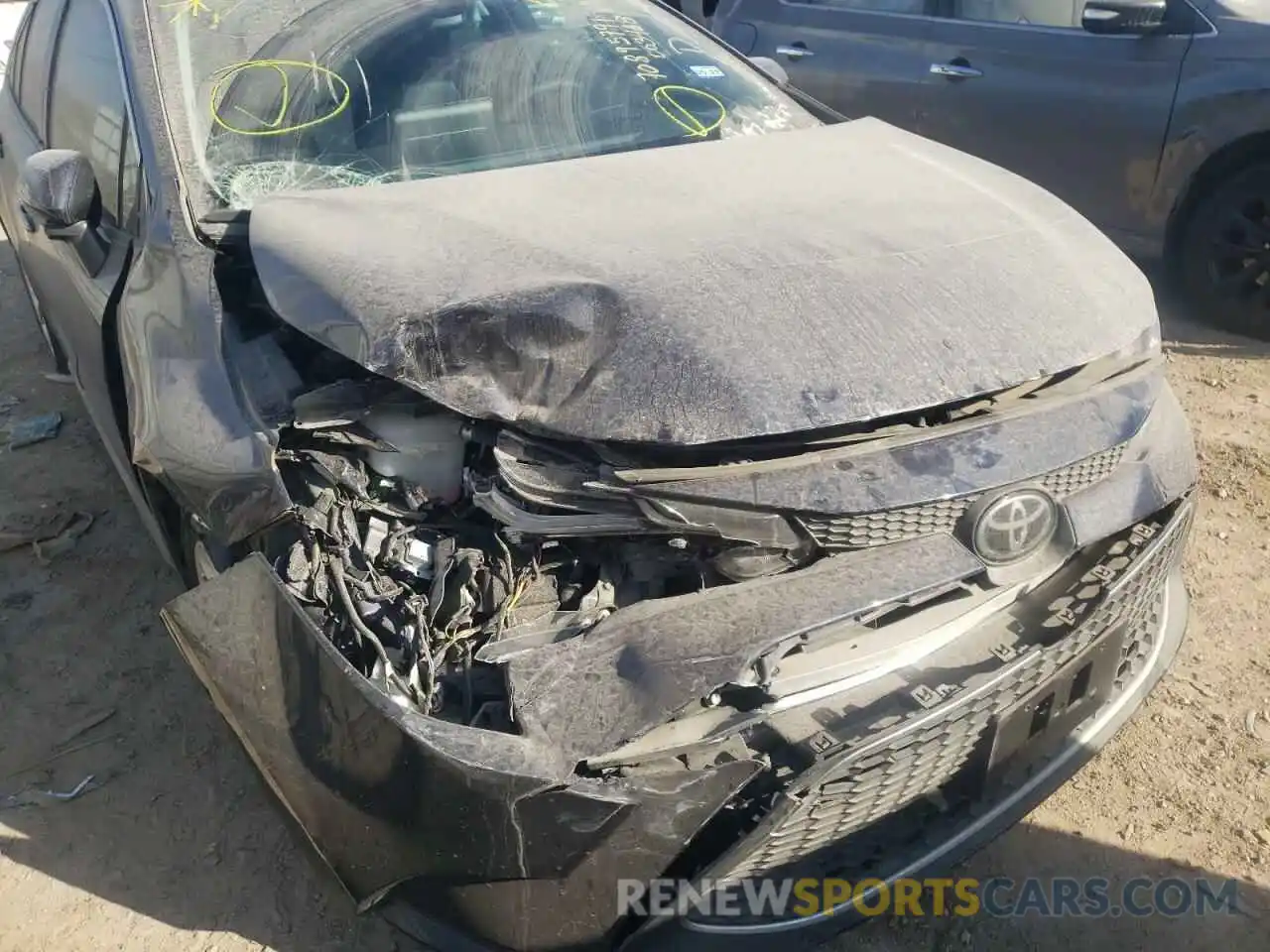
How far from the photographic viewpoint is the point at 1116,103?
443 cm

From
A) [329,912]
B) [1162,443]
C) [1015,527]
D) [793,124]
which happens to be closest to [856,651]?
[1015,527]

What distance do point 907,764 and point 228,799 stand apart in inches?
61.0

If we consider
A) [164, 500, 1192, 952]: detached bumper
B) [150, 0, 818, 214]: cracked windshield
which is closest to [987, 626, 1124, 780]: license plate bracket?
[164, 500, 1192, 952]: detached bumper

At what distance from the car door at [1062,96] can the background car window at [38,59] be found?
→ 346 centimetres

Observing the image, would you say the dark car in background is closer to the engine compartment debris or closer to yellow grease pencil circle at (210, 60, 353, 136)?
yellow grease pencil circle at (210, 60, 353, 136)

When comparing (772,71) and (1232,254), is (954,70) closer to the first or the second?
(1232,254)

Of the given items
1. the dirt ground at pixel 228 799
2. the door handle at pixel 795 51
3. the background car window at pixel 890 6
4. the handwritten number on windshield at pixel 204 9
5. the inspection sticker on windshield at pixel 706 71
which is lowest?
the dirt ground at pixel 228 799

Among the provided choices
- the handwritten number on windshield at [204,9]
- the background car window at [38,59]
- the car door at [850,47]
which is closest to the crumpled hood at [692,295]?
the handwritten number on windshield at [204,9]

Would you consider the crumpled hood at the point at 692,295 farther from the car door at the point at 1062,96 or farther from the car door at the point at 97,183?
the car door at the point at 1062,96

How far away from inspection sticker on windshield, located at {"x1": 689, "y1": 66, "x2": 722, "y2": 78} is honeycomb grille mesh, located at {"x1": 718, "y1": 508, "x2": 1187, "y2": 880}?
1.85 meters

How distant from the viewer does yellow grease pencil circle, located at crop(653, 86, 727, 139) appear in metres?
Result: 2.97

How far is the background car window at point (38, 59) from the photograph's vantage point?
11.4ft

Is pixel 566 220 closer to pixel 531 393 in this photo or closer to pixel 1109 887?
pixel 531 393

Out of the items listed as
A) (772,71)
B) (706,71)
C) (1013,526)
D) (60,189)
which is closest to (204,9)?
(60,189)
